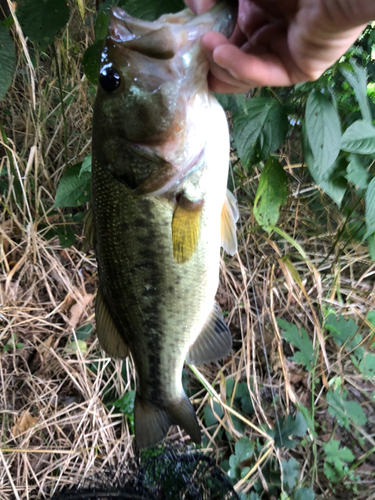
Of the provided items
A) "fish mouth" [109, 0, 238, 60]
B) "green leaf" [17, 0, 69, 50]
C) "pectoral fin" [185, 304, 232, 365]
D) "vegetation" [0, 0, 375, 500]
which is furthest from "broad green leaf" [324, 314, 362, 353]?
"green leaf" [17, 0, 69, 50]

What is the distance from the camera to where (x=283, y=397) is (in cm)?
196

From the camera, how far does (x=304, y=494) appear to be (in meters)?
1.61

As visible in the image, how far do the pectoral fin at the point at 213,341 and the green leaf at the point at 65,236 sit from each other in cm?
103

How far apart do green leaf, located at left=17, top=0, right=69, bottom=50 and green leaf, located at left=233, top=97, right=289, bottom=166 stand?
0.67 m

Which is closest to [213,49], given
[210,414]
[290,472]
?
[210,414]

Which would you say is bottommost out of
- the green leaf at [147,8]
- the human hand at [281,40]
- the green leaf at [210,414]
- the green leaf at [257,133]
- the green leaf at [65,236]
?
the green leaf at [210,414]

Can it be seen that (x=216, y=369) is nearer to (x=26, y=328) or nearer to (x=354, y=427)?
(x=354, y=427)

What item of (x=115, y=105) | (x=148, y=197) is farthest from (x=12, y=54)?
(x=148, y=197)

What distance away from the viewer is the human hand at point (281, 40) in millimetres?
609

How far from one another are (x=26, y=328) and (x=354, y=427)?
7.02 feet

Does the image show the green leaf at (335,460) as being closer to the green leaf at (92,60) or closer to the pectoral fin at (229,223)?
the pectoral fin at (229,223)

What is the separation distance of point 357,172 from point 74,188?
1.26 meters

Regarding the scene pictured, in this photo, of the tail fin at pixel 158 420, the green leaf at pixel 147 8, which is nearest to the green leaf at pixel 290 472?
the tail fin at pixel 158 420

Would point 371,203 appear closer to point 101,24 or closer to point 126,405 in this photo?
point 101,24
